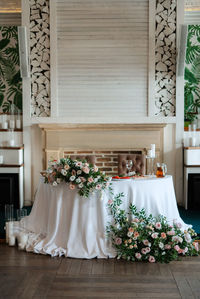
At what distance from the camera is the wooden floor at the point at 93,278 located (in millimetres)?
2932

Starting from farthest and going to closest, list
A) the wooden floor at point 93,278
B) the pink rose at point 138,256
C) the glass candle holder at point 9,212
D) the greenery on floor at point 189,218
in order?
the greenery on floor at point 189,218 < the glass candle holder at point 9,212 < the pink rose at point 138,256 < the wooden floor at point 93,278

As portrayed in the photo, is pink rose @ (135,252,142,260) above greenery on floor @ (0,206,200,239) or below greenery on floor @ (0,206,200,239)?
below

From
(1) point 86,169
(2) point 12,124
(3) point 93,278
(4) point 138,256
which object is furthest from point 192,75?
(3) point 93,278

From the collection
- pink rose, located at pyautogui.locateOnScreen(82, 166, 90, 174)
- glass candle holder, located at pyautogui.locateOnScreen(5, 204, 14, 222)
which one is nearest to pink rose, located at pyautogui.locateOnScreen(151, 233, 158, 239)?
pink rose, located at pyautogui.locateOnScreen(82, 166, 90, 174)

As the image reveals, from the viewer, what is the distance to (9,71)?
627 cm

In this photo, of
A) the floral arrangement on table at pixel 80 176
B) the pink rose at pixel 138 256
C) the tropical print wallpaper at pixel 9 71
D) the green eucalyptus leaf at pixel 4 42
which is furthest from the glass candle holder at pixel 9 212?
the green eucalyptus leaf at pixel 4 42

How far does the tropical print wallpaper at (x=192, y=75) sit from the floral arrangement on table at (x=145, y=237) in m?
2.85

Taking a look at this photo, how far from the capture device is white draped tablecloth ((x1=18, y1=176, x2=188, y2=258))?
380cm

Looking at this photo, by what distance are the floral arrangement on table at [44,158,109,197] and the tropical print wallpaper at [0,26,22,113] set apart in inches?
106

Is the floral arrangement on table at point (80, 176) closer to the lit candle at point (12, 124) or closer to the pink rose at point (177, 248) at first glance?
the pink rose at point (177, 248)

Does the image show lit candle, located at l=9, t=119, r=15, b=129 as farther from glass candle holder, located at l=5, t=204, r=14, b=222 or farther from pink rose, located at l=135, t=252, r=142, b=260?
pink rose, located at l=135, t=252, r=142, b=260

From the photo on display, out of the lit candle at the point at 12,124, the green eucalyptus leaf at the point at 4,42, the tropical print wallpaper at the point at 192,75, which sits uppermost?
the green eucalyptus leaf at the point at 4,42

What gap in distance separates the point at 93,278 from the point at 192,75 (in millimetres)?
4191

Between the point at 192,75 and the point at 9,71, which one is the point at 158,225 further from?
the point at 9,71
